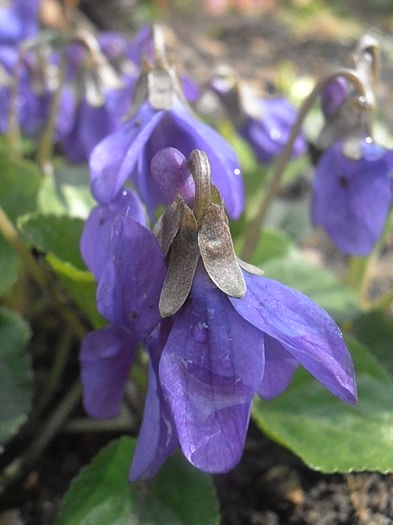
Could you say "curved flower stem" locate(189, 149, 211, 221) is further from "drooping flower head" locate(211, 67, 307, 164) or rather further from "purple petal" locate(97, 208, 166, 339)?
"drooping flower head" locate(211, 67, 307, 164)

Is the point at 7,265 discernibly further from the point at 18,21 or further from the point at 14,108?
the point at 18,21

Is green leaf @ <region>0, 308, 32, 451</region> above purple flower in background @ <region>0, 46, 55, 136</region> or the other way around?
the other way around

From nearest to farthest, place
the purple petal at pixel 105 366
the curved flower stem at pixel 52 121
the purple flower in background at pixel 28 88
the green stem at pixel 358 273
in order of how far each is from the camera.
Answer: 1. the purple petal at pixel 105 366
2. the curved flower stem at pixel 52 121
3. the green stem at pixel 358 273
4. the purple flower in background at pixel 28 88

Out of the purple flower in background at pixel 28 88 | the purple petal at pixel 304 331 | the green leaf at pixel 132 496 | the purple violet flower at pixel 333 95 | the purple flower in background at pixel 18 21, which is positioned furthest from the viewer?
the purple flower in background at pixel 18 21

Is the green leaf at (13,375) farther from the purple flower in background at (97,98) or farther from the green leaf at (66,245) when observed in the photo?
the purple flower in background at (97,98)

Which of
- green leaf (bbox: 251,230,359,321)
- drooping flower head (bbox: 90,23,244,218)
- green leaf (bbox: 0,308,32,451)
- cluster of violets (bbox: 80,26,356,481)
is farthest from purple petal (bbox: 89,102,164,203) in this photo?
green leaf (bbox: 251,230,359,321)

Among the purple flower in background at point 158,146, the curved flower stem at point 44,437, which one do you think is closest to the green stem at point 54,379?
the curved flower stem at point 44,437

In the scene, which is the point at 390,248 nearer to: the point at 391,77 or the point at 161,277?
the point at 391,77

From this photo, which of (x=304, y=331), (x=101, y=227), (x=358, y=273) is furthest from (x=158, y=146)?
(x=358, y=273)

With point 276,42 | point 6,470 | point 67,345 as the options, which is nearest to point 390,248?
point 67,345
